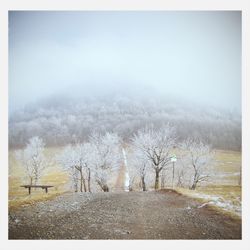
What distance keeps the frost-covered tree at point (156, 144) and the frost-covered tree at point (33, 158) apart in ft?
12.5

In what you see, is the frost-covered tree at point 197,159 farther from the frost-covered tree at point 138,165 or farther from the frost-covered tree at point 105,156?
the frost-covered tree at point 105,156

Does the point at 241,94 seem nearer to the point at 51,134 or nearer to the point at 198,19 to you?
the point at 198,19

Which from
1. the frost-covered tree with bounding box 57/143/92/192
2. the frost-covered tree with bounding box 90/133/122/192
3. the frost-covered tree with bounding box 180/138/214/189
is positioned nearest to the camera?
the frost-covered tree with bounding box 180/138/214/189

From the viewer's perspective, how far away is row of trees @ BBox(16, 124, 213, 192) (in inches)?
486

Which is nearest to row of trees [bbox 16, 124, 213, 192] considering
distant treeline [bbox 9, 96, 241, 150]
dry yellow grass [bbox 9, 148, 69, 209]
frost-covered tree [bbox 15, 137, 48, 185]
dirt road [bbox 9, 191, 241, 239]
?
frost-covered tree [bbox 15, 137, 48, 185]

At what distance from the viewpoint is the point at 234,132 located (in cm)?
1125

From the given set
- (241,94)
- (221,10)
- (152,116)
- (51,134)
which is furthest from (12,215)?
(221,10)

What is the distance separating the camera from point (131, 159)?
1421 centimetres

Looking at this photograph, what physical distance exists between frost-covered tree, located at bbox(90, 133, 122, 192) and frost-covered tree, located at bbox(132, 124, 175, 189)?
90 centimetres

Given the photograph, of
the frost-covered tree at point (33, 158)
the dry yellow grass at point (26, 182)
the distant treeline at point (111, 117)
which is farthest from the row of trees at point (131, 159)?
the distant treeline at point (111, 117)

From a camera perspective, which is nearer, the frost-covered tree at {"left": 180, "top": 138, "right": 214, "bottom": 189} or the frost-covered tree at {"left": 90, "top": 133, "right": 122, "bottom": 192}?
the frost-covered tree at {"left": 180, "top": 138, "right": 214, "bottom": 189}

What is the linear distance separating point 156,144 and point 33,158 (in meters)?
5.12

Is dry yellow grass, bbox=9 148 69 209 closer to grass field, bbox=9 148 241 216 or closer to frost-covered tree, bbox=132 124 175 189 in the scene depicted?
grass field, bbox=9 148 241 216
